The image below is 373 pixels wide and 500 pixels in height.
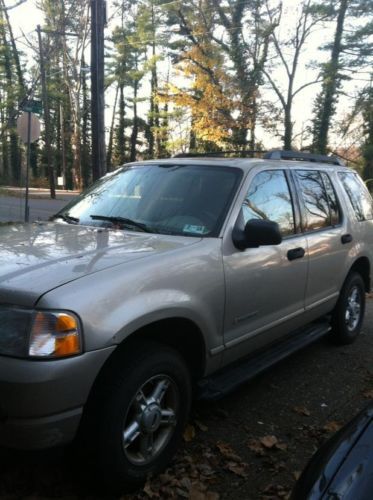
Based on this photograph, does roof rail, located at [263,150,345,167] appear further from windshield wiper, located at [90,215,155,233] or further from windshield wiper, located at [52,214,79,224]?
windshield wiper, located at [52,214,79,224]

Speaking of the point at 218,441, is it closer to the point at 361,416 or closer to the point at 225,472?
the point at 225,472

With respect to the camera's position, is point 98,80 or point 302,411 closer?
point 302,411

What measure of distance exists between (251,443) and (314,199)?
2225mm

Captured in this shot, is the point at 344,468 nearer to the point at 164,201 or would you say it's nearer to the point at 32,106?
the point at 164,201

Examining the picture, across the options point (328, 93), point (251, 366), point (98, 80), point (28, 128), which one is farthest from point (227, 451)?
point (328, 93)

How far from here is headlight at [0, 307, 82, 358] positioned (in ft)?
7.39

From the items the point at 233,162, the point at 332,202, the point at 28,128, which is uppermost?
the point at 28,128

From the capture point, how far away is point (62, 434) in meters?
2.33

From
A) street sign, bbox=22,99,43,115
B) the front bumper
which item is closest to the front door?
the front bumper

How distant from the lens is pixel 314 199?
4543 millimetres

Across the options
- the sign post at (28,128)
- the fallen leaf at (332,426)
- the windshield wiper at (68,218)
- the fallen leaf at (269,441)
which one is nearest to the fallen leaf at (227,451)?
the fallen leaf at (269,441)

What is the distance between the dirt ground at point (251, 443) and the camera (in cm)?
280

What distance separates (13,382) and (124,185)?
2097mm

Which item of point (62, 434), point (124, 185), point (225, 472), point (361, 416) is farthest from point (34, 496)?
point (124, 185)
